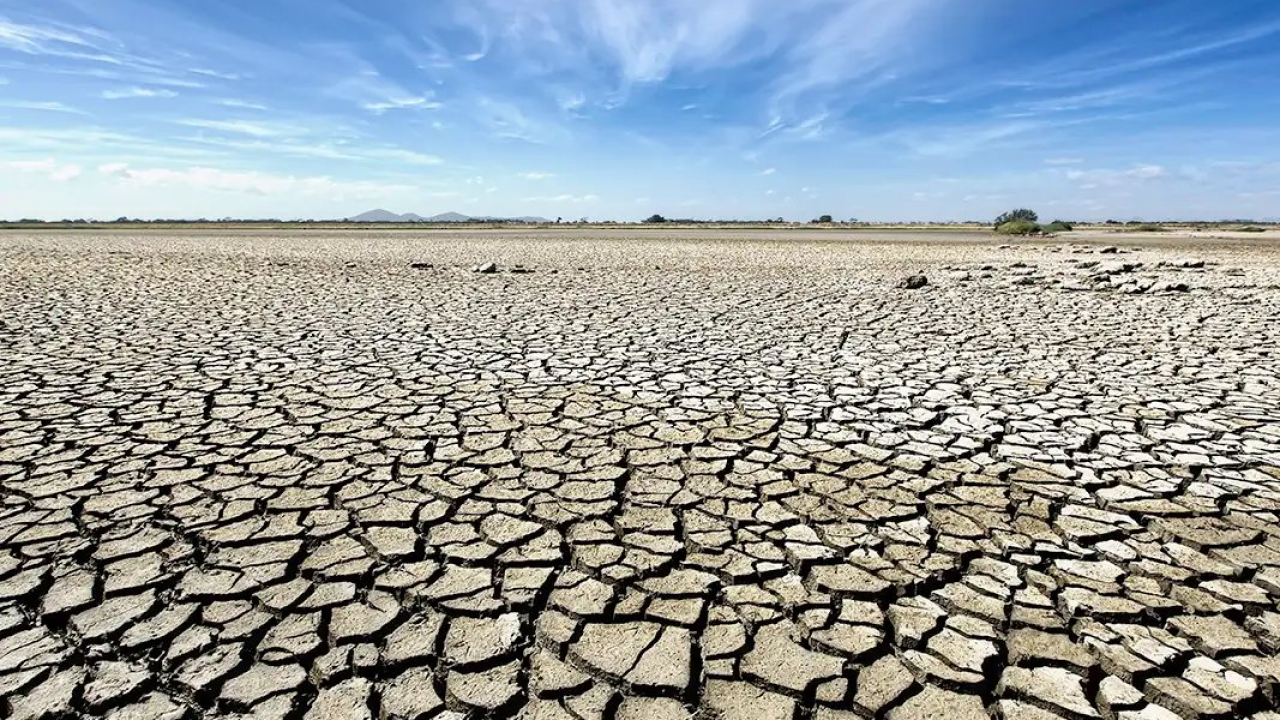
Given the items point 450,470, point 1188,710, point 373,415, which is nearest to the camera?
point 1188,710

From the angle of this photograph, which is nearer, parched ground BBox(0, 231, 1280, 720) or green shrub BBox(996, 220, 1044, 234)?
parched ground BBox(0, 231, 1280, 720)

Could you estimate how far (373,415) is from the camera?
4191 millimetres

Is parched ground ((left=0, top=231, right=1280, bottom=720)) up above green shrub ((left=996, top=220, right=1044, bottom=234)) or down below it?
above

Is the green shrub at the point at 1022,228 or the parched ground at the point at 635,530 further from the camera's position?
the green shrub at the point at 1022,228

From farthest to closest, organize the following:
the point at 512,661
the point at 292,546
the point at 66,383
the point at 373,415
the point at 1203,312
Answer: the point at 1203,312
the point at 66,383
the point at 373,415
the point at 292,546
the point at 512,661

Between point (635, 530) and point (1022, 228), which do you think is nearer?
point (635, 530)

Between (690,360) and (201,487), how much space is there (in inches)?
147

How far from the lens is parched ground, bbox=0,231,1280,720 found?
6.11 feet

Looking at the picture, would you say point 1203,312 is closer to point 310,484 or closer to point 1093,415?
point 1093,415

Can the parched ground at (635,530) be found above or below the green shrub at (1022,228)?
above

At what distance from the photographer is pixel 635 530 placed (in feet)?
8.98

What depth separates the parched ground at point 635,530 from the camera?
73.3 inches

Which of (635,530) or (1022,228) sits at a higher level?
(635,530)

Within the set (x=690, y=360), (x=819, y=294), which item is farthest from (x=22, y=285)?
(x=819, y=294)
